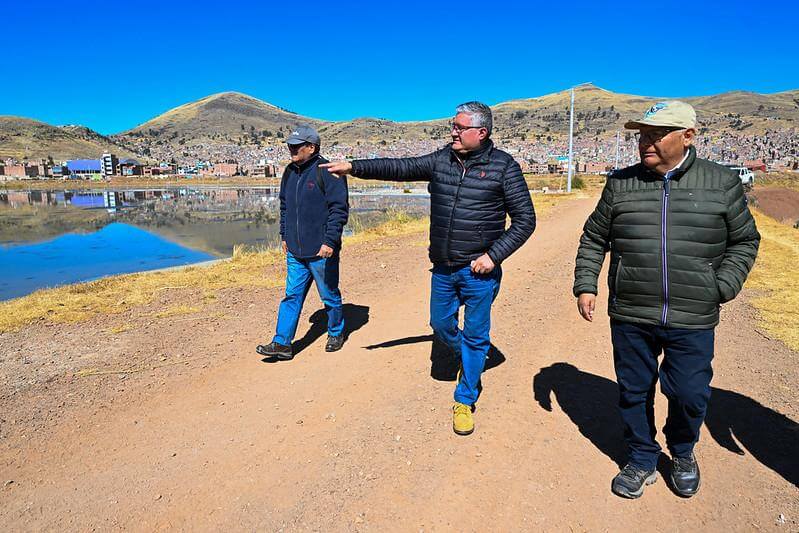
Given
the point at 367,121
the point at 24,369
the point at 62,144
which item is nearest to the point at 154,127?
the point at 62,144

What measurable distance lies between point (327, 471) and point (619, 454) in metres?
1.74

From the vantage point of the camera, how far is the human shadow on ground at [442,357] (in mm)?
4473

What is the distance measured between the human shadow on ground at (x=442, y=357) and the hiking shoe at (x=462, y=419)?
2.52ft

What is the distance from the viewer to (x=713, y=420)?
12.0 ft

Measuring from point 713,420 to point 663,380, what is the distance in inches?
47.6

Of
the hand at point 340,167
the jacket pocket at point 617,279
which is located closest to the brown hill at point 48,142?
the hand at point 340,167

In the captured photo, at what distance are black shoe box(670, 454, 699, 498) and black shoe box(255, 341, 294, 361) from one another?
3158 millimetres

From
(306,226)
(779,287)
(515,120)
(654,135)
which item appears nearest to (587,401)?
(654,135)

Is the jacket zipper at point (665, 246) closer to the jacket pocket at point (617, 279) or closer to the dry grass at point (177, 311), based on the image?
the jacket pocket at point (617, 279)

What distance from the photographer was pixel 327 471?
9.99 feet

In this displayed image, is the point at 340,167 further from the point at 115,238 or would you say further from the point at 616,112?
the point at 616,112

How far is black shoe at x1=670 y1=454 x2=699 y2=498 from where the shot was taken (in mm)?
2828

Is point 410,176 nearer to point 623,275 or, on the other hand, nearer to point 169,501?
point 623,275

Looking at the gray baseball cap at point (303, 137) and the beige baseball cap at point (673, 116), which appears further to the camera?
the gray baseball cap at point (303, 137)
